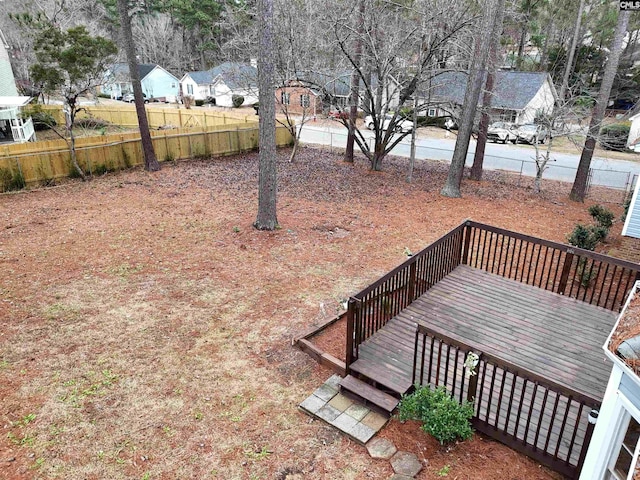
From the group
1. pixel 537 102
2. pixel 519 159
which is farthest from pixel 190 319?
pixel 537 102

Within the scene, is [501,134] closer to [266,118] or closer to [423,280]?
[266,118]

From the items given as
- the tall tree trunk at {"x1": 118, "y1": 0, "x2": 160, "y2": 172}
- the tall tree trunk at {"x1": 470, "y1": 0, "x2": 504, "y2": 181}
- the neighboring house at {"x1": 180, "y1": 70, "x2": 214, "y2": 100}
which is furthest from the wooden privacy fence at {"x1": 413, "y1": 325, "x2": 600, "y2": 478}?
the neighboring house at {"x1": 180, "y1": 70, "x2": 214, "y2": 100}

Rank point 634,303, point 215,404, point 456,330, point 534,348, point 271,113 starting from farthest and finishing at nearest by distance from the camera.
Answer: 1. point 271,113
2. point 456,330
3. point 534,348
4. point 215,404
5. point 634,303

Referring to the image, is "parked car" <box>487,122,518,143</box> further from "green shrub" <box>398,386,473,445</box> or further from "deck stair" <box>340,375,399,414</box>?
"green shrub" <box>398,386,473,445</box>

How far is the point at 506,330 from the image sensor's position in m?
5.89

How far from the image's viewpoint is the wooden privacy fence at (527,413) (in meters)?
3.91

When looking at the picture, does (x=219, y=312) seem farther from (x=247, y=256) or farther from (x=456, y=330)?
(x=456, y=330)

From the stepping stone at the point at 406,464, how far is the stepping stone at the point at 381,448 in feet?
0.20

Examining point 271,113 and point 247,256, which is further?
point 271,113

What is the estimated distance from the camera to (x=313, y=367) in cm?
564

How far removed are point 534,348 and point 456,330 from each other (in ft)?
3.25

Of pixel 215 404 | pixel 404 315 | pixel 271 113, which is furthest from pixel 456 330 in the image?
pixel 271 113

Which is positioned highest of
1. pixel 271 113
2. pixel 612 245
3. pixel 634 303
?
pixel 271 113

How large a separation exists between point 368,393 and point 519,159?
19.8 m
